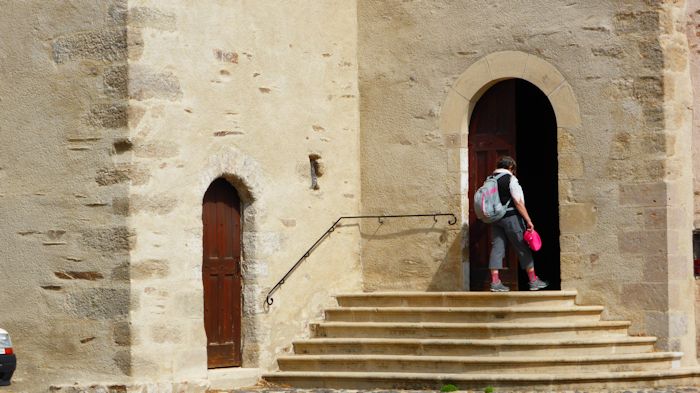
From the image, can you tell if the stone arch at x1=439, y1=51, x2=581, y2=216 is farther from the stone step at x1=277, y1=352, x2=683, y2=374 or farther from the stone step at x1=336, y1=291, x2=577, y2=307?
the stone step at x1=277, y1=352, x2=683, y2=374

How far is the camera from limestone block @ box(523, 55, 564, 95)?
14.0 meters

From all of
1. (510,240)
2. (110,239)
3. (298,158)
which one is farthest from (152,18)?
(510,240)

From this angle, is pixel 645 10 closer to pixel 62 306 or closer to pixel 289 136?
pixel 289 136

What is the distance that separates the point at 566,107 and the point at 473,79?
1.08 metres

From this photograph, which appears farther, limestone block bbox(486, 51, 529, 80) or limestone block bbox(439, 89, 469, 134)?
limestone block bbox(439, 89, 469, 134)

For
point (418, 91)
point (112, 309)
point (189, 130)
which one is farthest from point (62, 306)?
point (418, 91)

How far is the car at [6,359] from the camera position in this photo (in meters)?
12.1

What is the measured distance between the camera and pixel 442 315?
44.6ft

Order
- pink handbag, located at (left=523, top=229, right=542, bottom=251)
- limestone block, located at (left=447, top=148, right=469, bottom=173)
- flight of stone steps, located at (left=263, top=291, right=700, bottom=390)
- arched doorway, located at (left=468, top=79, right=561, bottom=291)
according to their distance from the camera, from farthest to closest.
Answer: arched doorway, located at (left=468, top=79, right=561, bottom=291) → limestone block, located at (left=447, top=148, right=469, bottom=173) → pink handbag, located at (left=523, top=229, right=542, bottom=251) → flight of stone steps, located at (left=263, top=291, right=700, bottom=390)

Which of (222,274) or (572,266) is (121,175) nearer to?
(222,274)

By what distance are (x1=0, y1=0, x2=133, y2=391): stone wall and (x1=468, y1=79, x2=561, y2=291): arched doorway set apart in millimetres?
4026

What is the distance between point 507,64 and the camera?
14.3 meters

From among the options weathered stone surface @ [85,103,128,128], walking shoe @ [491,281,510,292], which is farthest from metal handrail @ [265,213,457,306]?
weathered stone surface @ [85,103,128,128]

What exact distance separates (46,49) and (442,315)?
4461mm
